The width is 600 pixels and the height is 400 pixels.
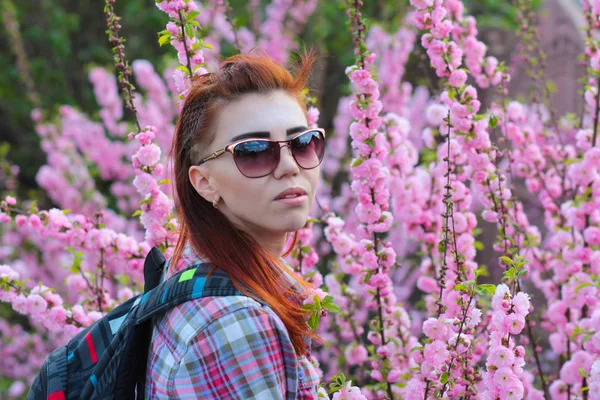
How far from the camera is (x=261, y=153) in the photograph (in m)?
1.53

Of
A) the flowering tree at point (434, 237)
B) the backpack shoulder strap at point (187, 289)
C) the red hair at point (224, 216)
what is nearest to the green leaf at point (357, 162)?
the flowering tree at point (434, 237)

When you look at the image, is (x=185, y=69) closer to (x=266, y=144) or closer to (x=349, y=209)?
(x=266, y=144)

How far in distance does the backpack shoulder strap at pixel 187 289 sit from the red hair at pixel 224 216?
0.10 ft

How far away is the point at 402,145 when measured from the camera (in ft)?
9.79

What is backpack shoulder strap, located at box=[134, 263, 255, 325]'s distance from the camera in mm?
1369

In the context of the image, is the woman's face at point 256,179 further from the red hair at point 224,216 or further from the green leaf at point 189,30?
the green leaf at point 189,30

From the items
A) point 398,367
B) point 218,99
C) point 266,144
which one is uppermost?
point 218,99

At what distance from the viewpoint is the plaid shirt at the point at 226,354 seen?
128cm

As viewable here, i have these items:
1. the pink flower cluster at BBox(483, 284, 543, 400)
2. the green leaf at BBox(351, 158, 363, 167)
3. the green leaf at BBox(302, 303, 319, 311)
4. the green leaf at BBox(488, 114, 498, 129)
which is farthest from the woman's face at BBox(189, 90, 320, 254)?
the green leaf at BBox(488, 114, 498, 129)

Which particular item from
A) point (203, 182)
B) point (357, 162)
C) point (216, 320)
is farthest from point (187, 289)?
point (357, 162)

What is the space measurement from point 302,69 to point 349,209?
2881 mm

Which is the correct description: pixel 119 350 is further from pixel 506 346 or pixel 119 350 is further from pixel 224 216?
pixel 506 346

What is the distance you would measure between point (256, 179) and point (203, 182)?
15 cm

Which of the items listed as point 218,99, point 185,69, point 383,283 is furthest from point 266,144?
point 383,283
